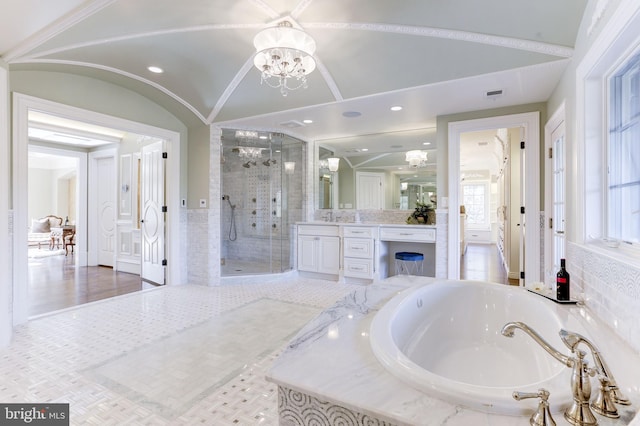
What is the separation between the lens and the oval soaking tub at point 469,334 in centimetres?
159

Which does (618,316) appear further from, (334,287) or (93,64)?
(93,64)

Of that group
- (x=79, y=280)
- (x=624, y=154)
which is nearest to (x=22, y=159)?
(x=79, y=280)

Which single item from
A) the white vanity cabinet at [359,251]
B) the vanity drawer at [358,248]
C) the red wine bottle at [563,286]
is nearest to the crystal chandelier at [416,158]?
the white vanity cabinet at [359,251]

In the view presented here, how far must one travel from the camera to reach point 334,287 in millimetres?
4258

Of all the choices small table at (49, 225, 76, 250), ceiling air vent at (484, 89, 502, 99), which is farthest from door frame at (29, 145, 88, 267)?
ceiling air vent at (484, 89, 502, 99)

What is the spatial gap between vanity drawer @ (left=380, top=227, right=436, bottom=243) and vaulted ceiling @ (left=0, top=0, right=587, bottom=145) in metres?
1.46

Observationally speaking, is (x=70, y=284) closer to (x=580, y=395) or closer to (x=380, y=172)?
(x=380, y=172)

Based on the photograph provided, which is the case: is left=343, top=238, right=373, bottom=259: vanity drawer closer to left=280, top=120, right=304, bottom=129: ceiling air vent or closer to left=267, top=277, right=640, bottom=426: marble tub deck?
left=280, top=120, right=304, bottom=129: ceiling air vent

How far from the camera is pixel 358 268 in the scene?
4.34m

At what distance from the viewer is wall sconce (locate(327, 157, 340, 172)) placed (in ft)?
17.2

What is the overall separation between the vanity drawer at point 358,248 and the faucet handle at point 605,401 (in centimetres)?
339

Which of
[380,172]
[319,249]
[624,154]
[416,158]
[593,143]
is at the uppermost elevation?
[416,158]

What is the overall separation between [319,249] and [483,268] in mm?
3186

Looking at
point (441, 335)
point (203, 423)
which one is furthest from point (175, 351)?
point (441, 335)
